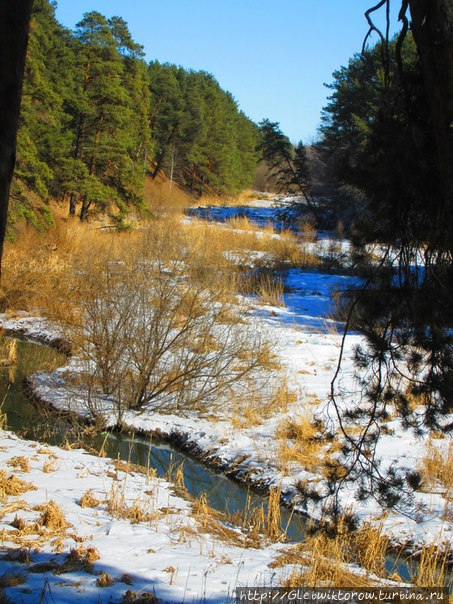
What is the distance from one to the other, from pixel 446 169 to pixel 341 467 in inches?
104

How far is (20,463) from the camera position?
642 centimetres

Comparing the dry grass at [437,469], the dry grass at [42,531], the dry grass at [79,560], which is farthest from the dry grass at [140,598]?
the dry grass at [437,469]

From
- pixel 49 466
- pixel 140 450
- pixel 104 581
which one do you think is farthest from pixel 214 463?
pixel 104 581

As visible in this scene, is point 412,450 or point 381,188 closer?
point 381,188

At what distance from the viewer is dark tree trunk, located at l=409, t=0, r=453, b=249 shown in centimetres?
217

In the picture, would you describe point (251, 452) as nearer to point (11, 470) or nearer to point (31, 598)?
point (11, 470)

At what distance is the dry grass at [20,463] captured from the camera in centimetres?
632

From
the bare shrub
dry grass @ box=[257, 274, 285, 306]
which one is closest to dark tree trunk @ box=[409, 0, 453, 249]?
the bare shrub

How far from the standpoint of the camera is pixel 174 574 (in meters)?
4.31

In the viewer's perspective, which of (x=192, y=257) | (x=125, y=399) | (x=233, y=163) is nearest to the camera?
(x=192, y=257)

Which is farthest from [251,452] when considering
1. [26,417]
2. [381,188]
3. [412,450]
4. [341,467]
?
[381,188]

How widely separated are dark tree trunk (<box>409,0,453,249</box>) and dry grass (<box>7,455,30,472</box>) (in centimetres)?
544

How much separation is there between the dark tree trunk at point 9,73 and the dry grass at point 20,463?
16.0 ft

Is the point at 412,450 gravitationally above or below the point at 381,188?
below
